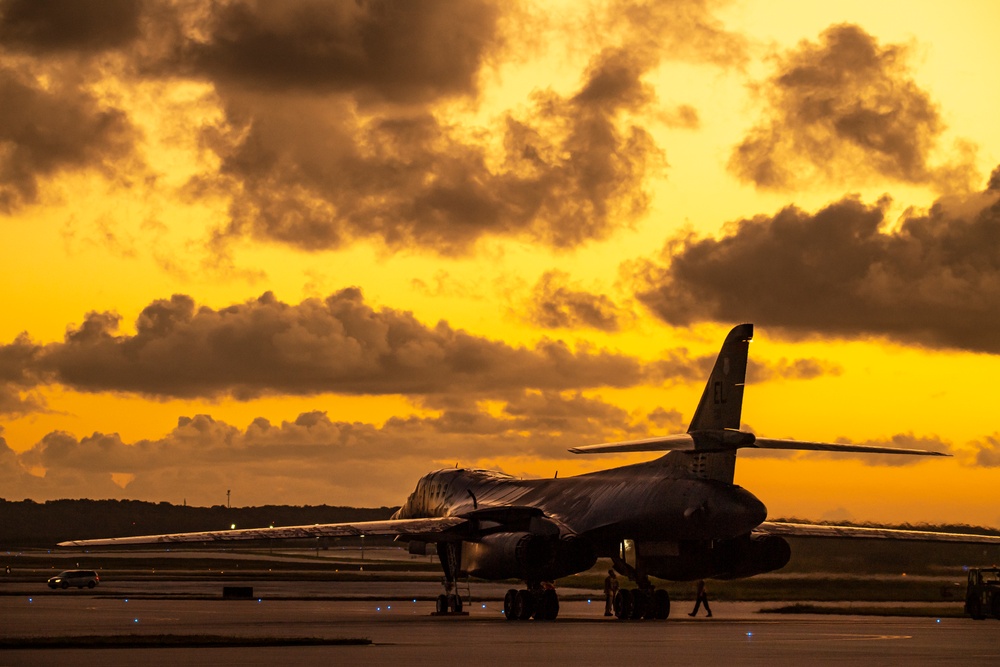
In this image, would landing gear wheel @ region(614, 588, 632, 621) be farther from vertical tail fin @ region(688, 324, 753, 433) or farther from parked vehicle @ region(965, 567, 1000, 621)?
parked vehicle @ region(965, 567, 1000, 621)

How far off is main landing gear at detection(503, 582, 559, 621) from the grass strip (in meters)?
12.2

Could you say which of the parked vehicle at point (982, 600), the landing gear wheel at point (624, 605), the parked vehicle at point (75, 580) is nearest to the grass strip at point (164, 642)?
the landing gear wheel at point (624, 605)

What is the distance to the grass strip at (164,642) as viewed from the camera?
2433cm

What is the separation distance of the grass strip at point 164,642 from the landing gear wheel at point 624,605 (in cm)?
1384

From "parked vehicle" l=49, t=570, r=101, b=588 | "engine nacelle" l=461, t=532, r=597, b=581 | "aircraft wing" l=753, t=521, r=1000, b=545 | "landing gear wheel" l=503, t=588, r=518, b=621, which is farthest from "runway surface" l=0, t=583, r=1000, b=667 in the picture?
"parked vehicle" l=49, t=570, r=101, b=588

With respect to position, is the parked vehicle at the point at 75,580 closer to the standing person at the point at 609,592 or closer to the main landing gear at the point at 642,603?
the standing person at the point at 609,592

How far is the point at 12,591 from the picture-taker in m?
55.8

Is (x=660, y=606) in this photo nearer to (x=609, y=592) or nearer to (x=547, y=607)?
(x=547, y=607)

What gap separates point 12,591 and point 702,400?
102 ft

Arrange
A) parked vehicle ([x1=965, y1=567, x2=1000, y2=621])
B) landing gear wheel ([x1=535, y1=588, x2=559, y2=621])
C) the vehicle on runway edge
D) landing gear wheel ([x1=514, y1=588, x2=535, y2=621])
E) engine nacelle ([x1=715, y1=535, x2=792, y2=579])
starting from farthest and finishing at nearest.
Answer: parked vehicle ([x1=965, y1=567, x2=1000, y2=621]), engine nacelle ([x1=715, y1=535, x2=792, y2=579]), landing gear wheel ([x1=514, y1=588, x2=535, y2=621]), landing gear wheel ([x1=535, y1=588, x2=559, y2=621]), the vehicle on runway edge

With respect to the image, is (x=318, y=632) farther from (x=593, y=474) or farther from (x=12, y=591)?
(x=12, y=591)

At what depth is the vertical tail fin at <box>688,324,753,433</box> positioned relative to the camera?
119ft

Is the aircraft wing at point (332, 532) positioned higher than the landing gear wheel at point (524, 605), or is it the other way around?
the aircraft wing at point (332, 532)

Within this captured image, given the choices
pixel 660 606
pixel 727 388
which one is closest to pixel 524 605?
pixel 660 606
